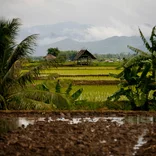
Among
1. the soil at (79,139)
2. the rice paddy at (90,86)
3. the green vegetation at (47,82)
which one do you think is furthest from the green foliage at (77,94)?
the soil at (79,139)

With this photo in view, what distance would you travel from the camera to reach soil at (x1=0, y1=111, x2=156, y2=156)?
6.49m

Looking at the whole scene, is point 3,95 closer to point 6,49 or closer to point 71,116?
point 6,49

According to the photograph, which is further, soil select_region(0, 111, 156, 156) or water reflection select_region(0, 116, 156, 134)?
water reflection select_region(0, 116, 156, 134)

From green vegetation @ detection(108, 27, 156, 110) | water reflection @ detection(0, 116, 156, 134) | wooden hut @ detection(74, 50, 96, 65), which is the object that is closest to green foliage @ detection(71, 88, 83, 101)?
green vegetation @ detection(108, 27, 156, 110)

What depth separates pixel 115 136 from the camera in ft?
25.2

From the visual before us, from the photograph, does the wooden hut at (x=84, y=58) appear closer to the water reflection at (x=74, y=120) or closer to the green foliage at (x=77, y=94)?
the green foliage at (x=77, y=94)

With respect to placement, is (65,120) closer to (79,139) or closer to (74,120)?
(74,120)

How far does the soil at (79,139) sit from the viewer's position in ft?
21.3

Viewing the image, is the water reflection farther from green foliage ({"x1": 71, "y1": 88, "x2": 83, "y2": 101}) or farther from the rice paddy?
the rice paddy

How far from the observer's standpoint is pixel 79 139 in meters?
7.39

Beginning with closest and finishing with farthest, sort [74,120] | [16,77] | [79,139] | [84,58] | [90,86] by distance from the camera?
[79,139], [74,120], [16,77], [90,86], [84,58]

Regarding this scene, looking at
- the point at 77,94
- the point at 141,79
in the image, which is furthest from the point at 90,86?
the point at 141,79

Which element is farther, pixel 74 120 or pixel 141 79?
pixel 141 79

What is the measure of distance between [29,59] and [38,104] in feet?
5.55
